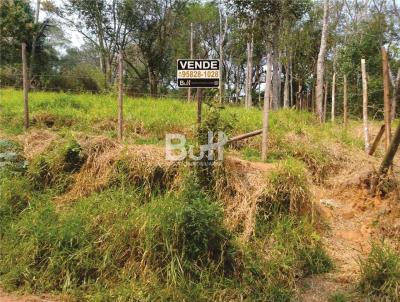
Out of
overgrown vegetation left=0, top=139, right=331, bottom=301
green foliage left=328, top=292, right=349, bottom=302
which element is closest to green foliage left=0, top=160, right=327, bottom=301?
overgrown vegetation left=0, top=139, right=331, bottom=301

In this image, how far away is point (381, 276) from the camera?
11.5 feet

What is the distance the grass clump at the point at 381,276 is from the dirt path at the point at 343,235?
0.13 meters

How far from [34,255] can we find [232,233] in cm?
201

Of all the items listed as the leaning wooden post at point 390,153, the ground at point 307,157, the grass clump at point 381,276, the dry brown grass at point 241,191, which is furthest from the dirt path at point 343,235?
the dry brown grass at point 241,191

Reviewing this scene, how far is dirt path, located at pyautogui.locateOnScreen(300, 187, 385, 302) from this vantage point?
12.0ft

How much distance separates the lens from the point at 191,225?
370 centimetres

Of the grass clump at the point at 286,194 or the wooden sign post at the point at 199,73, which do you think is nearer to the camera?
the grass clump at the point at 286,194

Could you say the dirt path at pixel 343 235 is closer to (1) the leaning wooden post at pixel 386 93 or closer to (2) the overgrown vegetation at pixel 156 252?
(2) the overgrown vegetation at pixel 156 252

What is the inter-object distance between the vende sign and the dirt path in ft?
6.14

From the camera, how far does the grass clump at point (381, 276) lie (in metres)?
3.43

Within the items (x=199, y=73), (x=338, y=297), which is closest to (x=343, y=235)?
(x=338, y=297)

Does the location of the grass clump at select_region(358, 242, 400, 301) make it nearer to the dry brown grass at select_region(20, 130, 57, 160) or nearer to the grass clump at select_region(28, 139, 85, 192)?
the grass clump at select_region(28, 139, 85, 192)

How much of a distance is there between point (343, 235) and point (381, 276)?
94cm

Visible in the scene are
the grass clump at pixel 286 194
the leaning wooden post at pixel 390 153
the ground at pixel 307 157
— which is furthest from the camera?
the grass clump at pixel 286 194
